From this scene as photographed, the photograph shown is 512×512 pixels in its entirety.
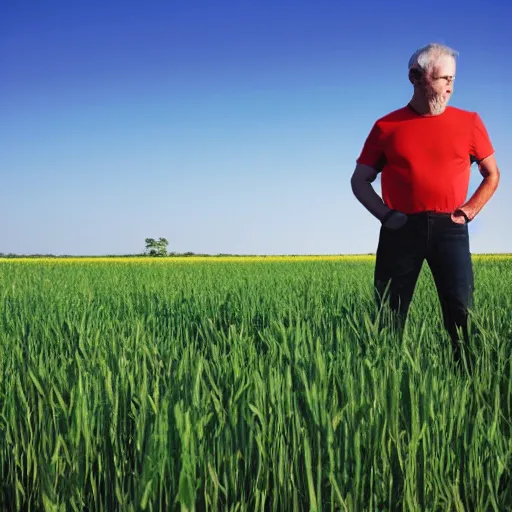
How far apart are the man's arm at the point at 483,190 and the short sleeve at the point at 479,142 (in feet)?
0.13

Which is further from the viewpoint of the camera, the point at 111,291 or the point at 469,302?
the point at 111,291

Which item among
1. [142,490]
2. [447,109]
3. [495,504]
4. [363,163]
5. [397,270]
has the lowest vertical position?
[495,504]

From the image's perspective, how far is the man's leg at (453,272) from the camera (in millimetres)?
3750

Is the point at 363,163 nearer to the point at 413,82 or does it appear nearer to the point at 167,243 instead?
the point at 413,82

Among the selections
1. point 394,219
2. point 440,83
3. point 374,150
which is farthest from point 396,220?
point 440,83

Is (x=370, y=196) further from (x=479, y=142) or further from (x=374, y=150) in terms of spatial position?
(x=479, y=142)

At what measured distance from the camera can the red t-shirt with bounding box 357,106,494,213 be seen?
3.73 meters

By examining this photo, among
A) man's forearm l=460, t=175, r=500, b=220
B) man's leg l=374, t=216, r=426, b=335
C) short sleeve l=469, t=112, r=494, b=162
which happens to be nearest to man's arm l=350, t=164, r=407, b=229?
man's leg l=374, t=216, r=426, b=335

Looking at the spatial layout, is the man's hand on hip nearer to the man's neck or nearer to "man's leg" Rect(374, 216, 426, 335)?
"man's leg" Rect(374, 216, 426, 335)

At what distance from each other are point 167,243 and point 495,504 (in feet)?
149

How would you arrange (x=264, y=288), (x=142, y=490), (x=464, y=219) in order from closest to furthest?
(x=142, y=490) < (x=464, y=219) < (x=264, y=288)

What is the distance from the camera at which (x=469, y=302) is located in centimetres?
393

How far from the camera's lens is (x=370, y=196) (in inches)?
151

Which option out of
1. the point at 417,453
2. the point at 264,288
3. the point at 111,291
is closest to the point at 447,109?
the point at 417,453
